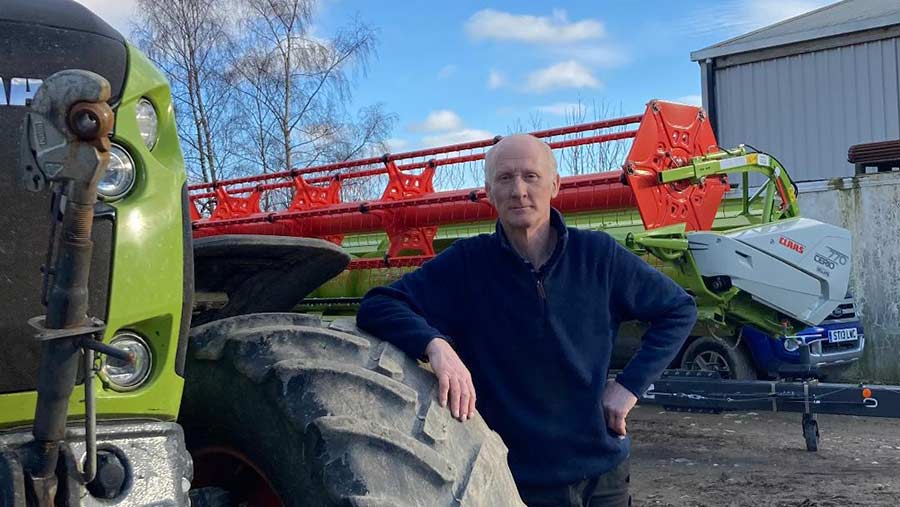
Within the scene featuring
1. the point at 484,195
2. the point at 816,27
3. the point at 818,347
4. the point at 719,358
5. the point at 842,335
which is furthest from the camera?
the point at 816,27

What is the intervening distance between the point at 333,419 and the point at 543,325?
790mm

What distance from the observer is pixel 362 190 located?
14.9 metres

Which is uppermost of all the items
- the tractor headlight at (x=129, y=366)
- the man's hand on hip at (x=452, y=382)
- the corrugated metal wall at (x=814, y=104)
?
the corrugated metal wall at (x=814, y=104)

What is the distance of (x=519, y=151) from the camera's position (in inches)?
108

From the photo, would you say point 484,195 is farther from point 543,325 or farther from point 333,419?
point 333,419

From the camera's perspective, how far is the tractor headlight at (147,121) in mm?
2102

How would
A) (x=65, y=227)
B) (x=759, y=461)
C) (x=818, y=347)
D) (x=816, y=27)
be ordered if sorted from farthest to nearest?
(x=816, y=27), (x=818, y=347), (x=759, y=461), (x=65, y=227)

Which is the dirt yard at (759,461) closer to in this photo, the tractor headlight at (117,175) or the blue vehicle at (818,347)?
the blue vehicle at (818,347)

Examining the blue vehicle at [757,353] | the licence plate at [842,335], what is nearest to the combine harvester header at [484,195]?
the blue vehicle at [757,353]

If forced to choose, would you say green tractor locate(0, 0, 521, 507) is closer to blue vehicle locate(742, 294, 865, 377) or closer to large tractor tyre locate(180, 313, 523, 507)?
large tractor tyre locate(180, 313, 523, 507)

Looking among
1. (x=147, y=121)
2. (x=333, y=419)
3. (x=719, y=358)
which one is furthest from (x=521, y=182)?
(x=719, y=358)

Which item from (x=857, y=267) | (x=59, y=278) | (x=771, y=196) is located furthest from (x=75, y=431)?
(x=857, y=267)

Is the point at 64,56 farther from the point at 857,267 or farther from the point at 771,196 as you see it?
the point at 857,267

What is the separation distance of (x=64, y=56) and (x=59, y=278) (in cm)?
61
